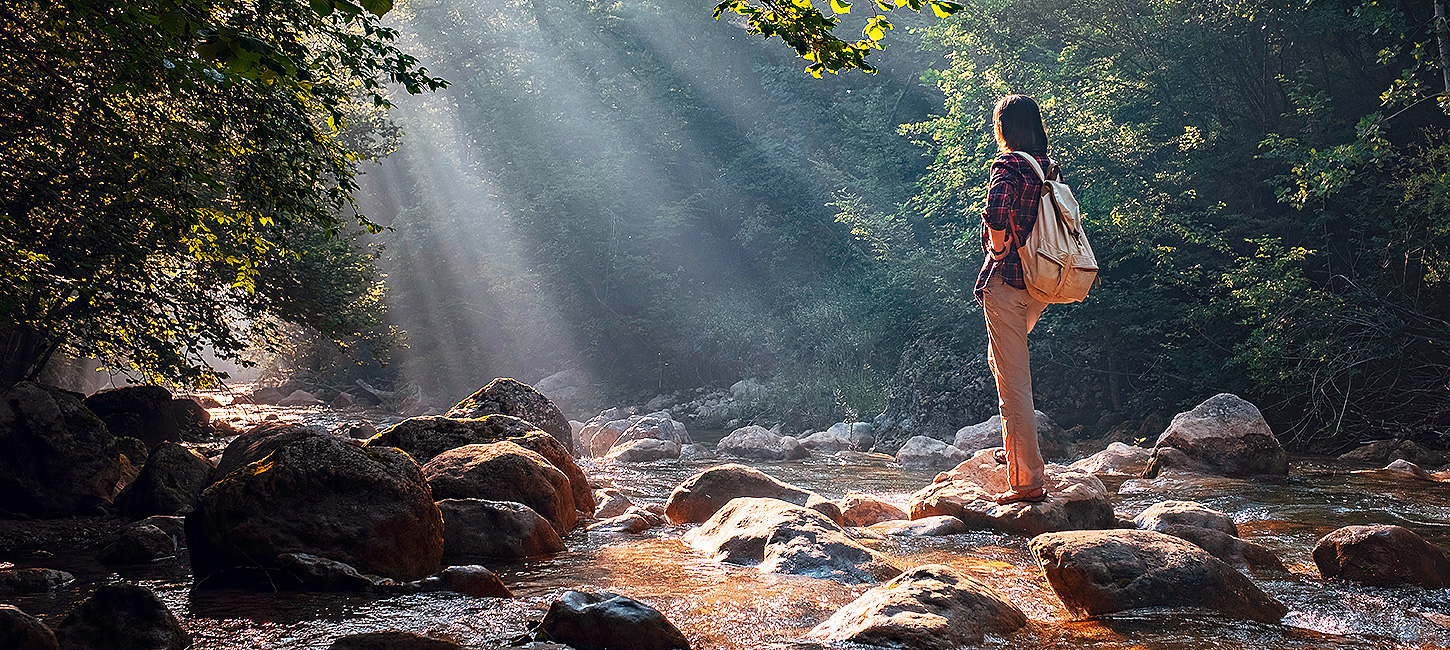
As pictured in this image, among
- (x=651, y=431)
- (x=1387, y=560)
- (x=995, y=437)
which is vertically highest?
(x=1387, y=560)

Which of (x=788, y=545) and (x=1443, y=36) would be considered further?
(x=1443, y=36)

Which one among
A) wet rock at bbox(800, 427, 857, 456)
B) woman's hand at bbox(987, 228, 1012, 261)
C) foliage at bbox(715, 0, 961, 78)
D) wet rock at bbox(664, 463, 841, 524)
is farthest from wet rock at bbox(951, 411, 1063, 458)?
foliage at bbox(715, 0, 961, 78)

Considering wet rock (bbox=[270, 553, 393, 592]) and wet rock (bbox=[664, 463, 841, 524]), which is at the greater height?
wet rock (bbox=[270, 553, 393, 592])

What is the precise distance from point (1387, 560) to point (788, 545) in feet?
8.90

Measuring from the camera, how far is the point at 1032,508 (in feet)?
17.5

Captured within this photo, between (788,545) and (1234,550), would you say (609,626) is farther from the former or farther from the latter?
(1234,550)

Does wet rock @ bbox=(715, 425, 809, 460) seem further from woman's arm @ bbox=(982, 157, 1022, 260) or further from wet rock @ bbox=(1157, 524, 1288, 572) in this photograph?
wet rock @ bbox=(1157, 524, 1288, 572)

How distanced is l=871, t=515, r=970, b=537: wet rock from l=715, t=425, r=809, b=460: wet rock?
732cm

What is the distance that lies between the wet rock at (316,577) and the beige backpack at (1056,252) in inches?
147

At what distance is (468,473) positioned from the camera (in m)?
5.81

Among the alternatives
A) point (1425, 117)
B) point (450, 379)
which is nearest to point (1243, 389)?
point (1425, 117)

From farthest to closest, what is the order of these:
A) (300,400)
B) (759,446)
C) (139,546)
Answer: (300,400)
(759,446)
(139,546)

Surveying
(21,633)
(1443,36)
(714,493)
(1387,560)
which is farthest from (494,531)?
(1443,36)

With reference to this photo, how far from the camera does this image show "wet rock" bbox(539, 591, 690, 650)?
10.1 feet
